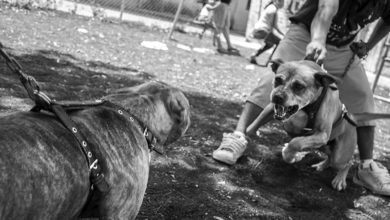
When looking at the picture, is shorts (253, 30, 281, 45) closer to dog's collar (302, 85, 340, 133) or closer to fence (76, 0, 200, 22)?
fence (76, 0, 200, 22)

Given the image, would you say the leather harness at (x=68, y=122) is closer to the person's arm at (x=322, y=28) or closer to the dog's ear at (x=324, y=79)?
the dog's ear at (x=324, y=79)

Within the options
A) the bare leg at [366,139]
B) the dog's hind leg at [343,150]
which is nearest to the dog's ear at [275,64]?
the dog's hind leg at [343,150]

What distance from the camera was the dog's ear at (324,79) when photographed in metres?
3.83

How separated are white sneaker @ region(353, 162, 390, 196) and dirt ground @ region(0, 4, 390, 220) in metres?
0.09

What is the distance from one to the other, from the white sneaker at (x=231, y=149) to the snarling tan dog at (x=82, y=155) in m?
1.66

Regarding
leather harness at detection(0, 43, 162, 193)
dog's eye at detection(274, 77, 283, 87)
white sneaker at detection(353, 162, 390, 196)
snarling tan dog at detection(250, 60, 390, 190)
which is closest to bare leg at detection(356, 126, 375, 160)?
white sneaker at detection(353, 162, 390, 196)

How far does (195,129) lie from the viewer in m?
5.45

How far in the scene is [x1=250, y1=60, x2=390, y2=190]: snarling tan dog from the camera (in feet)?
12.9

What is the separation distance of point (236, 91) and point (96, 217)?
6353mm

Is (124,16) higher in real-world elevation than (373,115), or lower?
lower

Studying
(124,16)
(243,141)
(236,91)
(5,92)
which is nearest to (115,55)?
(236,91)

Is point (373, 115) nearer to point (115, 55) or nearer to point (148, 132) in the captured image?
point (148, 132)

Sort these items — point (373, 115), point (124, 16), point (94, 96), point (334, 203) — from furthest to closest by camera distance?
point (124, 16), point (94, 96), point (334, 203), point (373, 115)

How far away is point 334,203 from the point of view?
437 centimetres
